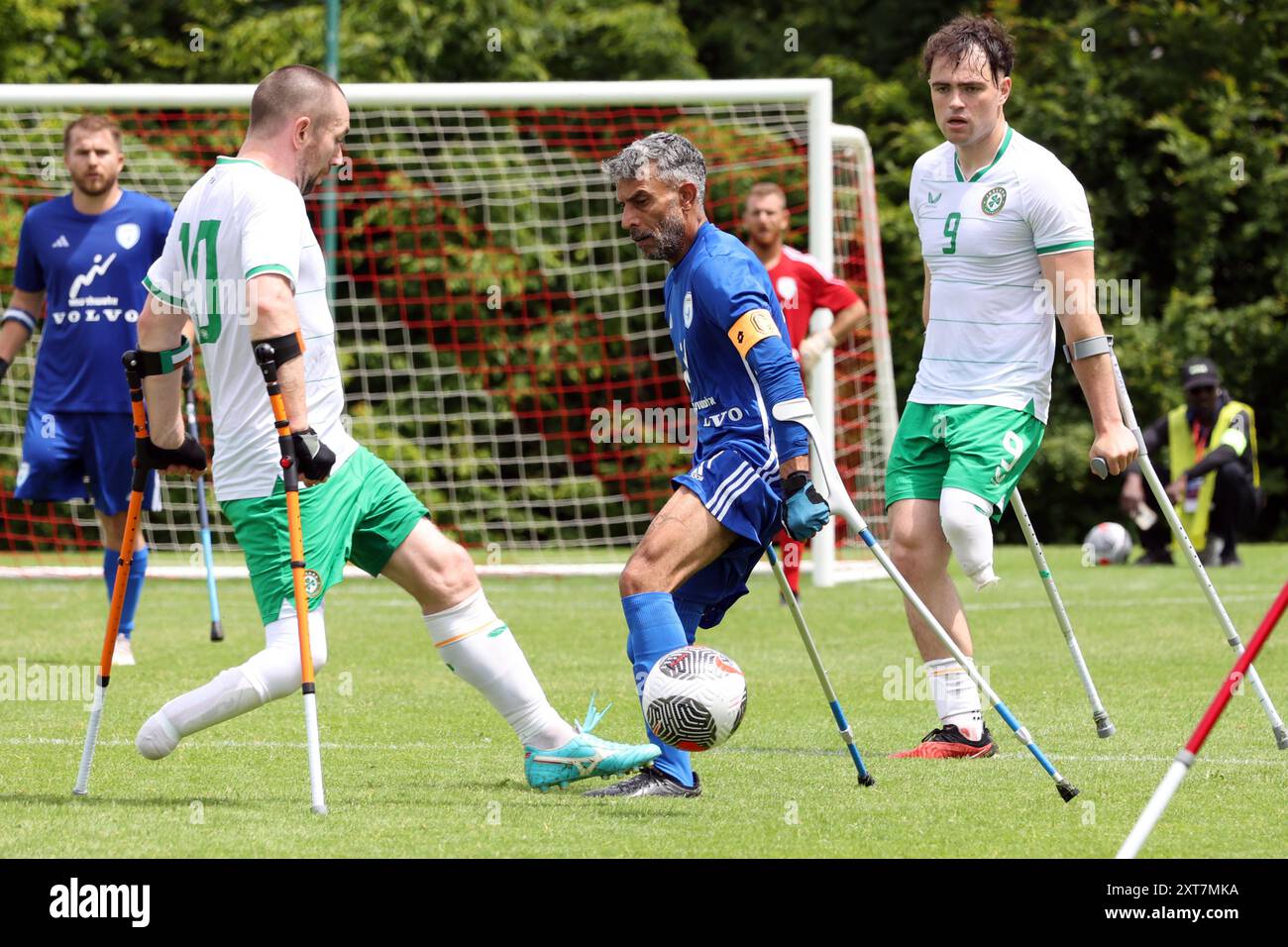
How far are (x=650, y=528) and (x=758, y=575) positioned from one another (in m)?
8.07

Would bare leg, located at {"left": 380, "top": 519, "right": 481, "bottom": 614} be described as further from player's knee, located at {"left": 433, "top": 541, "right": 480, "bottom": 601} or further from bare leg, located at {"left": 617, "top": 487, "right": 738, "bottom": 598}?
bare leg, located at {"left": 617, "top": 487, "right": 738, "bottom": 598}

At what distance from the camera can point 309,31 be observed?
21.7m

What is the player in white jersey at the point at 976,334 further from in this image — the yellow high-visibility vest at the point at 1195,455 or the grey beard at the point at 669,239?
the yellow high-visibility vest at the point at 1195,455

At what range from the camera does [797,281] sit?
10719 mm

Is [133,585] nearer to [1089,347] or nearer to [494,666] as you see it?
[494,666]

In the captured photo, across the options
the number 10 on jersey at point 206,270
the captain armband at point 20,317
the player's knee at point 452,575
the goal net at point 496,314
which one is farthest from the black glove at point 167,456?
the goal net at point 496,314

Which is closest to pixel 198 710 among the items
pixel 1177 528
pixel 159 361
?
pixel 159 361

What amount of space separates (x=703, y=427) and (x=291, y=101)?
157 centimetres

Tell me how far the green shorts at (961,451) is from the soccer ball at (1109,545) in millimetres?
9142

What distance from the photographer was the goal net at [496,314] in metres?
15.5

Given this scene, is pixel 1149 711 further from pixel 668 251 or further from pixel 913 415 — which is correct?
pixel 668 251

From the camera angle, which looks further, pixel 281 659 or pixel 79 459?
pixel 79 459

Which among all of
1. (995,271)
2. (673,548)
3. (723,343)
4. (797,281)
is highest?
(995,271)
